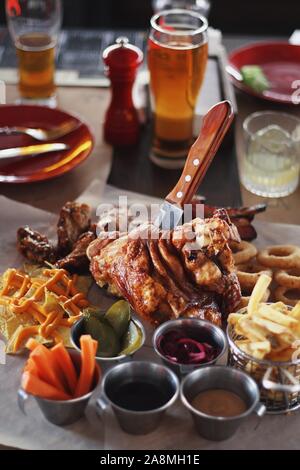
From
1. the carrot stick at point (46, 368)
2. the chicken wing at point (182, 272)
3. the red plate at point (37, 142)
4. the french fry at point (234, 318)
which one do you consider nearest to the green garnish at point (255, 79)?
the red plate at point (37, 142)

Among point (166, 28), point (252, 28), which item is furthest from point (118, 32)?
point (252, 28)

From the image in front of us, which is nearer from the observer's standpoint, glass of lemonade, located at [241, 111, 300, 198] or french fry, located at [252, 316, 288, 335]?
french fry, located at [252, 316, 288, 335]

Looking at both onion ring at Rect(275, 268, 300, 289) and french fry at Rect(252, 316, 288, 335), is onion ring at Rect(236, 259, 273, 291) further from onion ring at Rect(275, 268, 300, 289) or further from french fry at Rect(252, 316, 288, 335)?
french fry at Rect(252, 316, 288, 335)

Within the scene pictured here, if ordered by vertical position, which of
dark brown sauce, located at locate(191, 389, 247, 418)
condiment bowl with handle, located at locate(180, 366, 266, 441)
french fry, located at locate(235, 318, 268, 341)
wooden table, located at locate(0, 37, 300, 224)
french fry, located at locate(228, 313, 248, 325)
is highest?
french fry, located at locate(235, 318, 268, 341)

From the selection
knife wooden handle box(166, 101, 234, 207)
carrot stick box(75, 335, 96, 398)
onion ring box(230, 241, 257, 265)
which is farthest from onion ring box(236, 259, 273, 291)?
carrot stick box(75, 335, 96, 398)

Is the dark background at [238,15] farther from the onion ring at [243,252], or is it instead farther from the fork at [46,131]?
the onion ring at [243,252]

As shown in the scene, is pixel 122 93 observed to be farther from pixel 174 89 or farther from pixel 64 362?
pixel 64 362

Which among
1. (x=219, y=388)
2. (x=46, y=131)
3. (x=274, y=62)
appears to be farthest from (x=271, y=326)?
Answer: (x=274, y=62)
